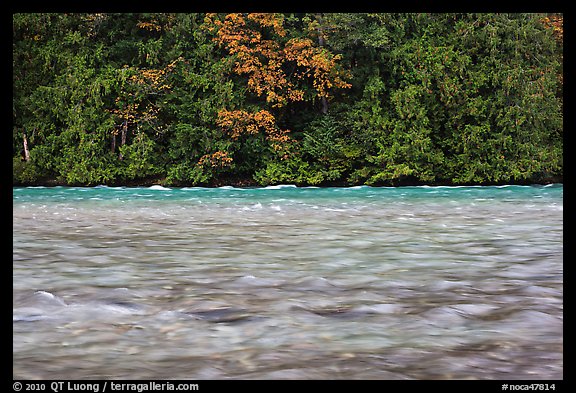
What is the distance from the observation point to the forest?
1908cm

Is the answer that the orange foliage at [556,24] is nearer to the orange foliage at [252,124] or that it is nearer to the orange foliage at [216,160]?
the orange foliage at [252,124]

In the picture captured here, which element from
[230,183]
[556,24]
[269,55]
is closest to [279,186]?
[230,183]

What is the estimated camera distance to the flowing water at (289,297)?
11.2ft

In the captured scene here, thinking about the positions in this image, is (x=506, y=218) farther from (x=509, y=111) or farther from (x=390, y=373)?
(x=509, y=111)

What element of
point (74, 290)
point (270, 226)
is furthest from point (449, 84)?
point (74, 290)

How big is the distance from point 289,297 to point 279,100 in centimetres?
1445

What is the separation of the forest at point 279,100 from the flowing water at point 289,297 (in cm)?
899

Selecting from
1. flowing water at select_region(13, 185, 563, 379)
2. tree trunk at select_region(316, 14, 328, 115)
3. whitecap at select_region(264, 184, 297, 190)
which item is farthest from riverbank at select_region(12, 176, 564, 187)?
flowing water at select_region(13, 185, 563, 379)

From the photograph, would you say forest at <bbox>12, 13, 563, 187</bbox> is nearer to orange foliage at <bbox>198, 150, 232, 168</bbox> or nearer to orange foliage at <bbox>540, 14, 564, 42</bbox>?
orange foliage at <bbox>198, 150, 232, 168</bbox>

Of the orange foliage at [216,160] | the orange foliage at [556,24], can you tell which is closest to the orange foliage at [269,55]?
the orange foliage at [216,160]

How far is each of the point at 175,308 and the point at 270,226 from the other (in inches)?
185

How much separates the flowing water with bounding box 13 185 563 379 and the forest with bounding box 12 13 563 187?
8988 millimetres

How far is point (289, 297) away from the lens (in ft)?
16.1
